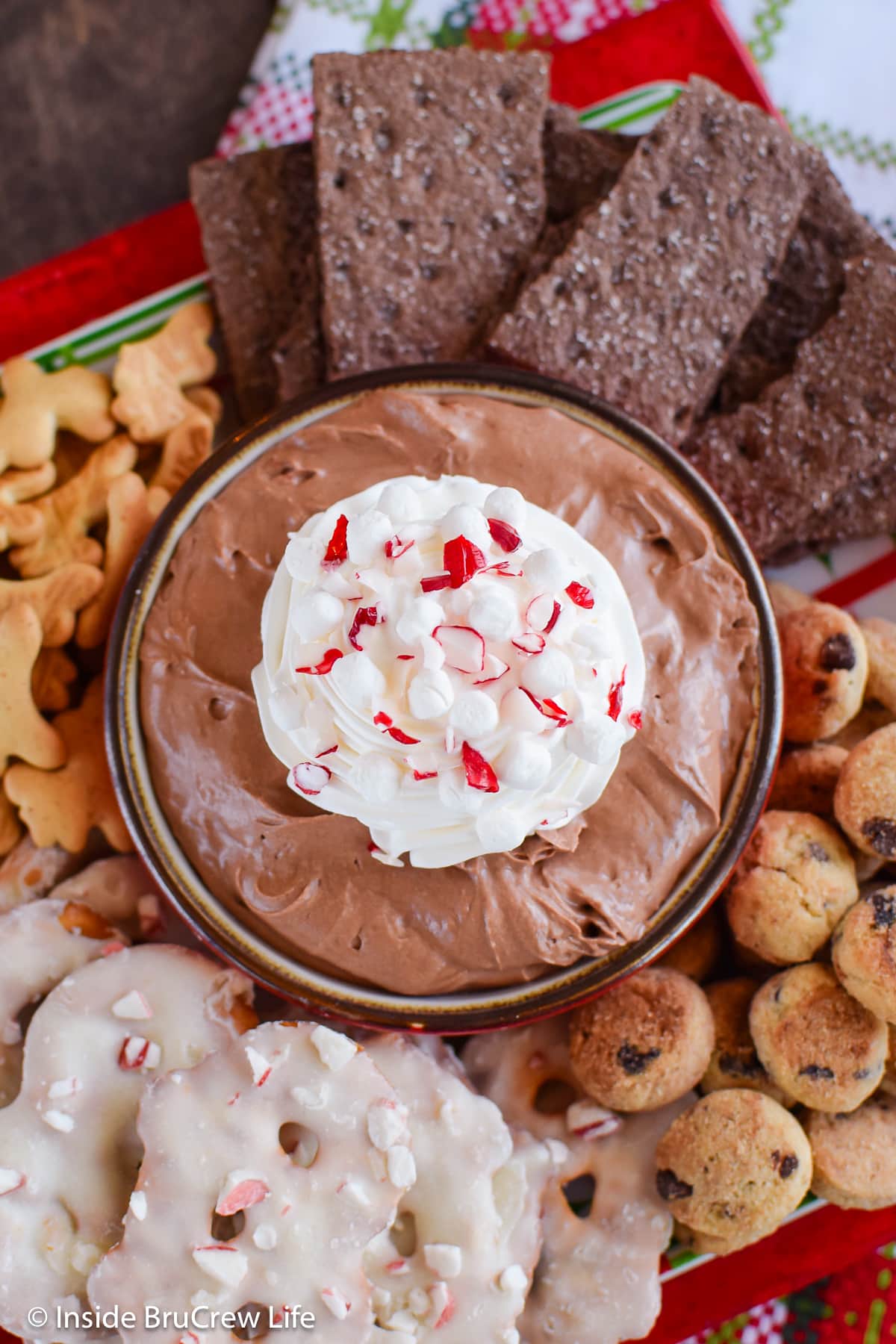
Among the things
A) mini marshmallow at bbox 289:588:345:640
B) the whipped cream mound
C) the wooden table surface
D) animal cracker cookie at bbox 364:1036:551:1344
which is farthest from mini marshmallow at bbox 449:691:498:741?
the wooden table surface

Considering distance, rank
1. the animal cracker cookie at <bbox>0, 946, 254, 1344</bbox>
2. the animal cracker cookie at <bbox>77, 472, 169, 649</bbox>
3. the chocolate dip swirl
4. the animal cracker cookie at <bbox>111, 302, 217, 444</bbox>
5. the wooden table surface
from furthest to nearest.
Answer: the wooden table surface → the animal cracker cookie at <bbox>111, 302, 217, 444</bbox> → the animal cracker cookie at <bbox>77, 472, 169, 649</bbox> → the animal cracker cookie at <bbox>0, 946, 254, 1344</bbox> → the chocolate dip swirl

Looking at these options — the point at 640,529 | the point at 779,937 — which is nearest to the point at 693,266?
the point at 640,529

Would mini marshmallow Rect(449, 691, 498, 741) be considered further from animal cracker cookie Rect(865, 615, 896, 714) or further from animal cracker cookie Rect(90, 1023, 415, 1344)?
animal cracker cookie Rect(865, 615, 896, 714)

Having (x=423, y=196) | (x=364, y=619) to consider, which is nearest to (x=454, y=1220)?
(x=364, y=619)

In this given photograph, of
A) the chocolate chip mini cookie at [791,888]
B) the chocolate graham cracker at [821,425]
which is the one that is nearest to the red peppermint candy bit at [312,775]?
the chocolate chip mini cookie at [791,888]

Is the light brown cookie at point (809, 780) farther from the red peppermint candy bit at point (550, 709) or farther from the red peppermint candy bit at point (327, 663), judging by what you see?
the red peppermint candy bit at point (327, 663)
